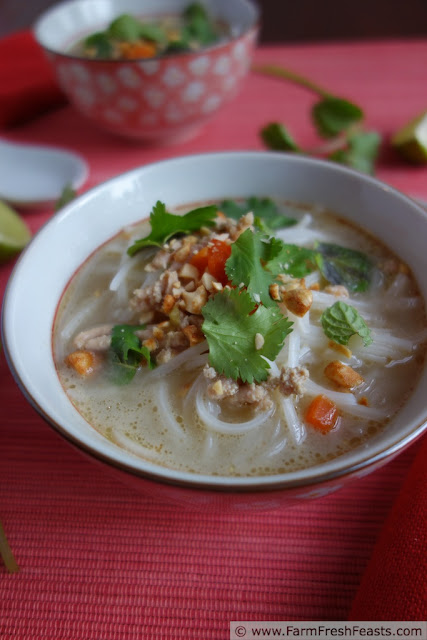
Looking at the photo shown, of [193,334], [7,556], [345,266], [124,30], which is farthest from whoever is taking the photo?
[124,30]

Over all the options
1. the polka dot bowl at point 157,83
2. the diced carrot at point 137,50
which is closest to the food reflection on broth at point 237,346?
the polka dot bowl at point 157,83

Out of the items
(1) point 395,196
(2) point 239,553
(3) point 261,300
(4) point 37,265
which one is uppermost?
(1) point 395,196

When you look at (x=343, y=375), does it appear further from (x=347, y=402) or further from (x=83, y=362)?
(x=83, y=362)

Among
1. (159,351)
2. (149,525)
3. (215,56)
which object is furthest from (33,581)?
(215,56)

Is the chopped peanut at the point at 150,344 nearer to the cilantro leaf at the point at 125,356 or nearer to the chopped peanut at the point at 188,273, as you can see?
the cilantro leaf at the point at 125,356

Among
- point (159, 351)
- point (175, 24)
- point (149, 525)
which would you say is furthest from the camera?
point (175, 24)

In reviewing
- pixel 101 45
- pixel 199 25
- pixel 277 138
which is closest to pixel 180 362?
pixel 277 138

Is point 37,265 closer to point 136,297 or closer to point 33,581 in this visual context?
point 136,297

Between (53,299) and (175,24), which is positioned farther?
(175,24)
